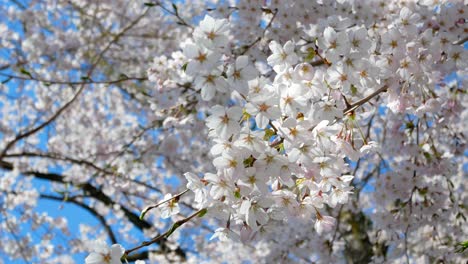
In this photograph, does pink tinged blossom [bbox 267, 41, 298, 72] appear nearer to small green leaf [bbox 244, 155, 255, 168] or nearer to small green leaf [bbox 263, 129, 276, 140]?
small green leaf [bbox 263, 129, 276, 140]

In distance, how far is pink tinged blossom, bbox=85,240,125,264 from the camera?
1.54m

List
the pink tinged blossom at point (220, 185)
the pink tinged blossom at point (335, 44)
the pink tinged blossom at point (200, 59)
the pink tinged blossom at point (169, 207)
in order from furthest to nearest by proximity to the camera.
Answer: the pink tinged blossom at point (335, 44) < the pink tinged blossom at point (169, 207) < the pink tinged blossom at point (220, 185) < the pink tinged blossom at point (200, 59)

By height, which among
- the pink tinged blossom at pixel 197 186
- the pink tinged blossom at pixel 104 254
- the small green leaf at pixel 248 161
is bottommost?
the small green leaf at pixel 248 161

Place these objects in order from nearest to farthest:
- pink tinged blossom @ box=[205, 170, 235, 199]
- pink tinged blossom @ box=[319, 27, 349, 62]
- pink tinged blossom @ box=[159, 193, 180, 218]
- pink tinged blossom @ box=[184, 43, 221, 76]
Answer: pink tinged blossom @ box=[184, 43, 221, 76] → pink tinged blossom @ box=[205, 170, 235, 199] → pink tinged blossom @ box=[159, 193, 180, 218] → pink tinged blossom @ box=[319, 27, 349, 62]

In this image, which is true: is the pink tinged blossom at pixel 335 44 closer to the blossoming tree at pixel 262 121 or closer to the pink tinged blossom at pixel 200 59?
the blossoming tree at pixel 262 121

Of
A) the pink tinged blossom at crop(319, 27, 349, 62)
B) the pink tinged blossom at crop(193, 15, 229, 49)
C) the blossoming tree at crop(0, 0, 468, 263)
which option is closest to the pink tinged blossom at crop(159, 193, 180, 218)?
the blossoming tree at crop(0, 0, 468, 263)

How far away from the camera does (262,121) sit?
5.03ft

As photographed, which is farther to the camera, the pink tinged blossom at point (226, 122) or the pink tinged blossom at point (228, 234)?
the pink tinged blossom at point (228, 234)

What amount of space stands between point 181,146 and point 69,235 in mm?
2379

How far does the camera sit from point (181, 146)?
6898mm

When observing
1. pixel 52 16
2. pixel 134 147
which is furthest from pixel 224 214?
pixel 52 16

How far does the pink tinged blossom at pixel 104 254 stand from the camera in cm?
154

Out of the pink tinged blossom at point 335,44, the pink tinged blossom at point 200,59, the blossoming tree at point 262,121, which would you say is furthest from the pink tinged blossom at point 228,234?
the pink tinged blossom at point 335,44

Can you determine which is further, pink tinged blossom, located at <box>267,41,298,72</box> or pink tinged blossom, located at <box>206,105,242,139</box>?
A: pink tinged blossom, located at <box>267,41,298,72</box>
